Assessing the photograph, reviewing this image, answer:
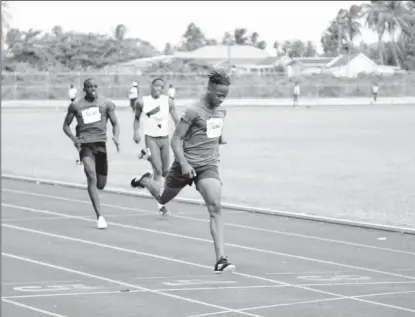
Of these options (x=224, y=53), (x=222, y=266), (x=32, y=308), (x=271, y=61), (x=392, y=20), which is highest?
(x=392, y=20)

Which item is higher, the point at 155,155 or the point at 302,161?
the point at 155,155

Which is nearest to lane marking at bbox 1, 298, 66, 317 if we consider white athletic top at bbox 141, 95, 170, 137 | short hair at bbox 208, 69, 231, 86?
short hair at bbox 208, 69, 231, 86

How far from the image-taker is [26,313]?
9.77 meters

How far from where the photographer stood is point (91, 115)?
35.9 feet

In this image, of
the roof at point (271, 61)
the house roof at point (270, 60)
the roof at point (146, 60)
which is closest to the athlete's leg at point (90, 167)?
the roof at point (146, 60)

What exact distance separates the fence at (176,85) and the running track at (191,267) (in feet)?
135

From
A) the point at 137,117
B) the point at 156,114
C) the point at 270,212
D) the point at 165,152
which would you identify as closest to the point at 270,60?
the point at 270,212

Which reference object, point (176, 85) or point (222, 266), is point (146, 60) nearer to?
point (176, 85)

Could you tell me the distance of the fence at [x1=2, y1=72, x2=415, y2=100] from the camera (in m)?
60.5

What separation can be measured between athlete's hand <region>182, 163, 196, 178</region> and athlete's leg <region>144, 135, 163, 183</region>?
4839mm

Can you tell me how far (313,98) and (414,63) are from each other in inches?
2156

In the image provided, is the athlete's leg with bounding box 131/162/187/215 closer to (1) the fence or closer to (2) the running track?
(2) the running track

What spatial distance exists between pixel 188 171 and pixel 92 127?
2494mm

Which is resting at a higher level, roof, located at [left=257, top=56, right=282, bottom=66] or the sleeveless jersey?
the sleeveless jersey
